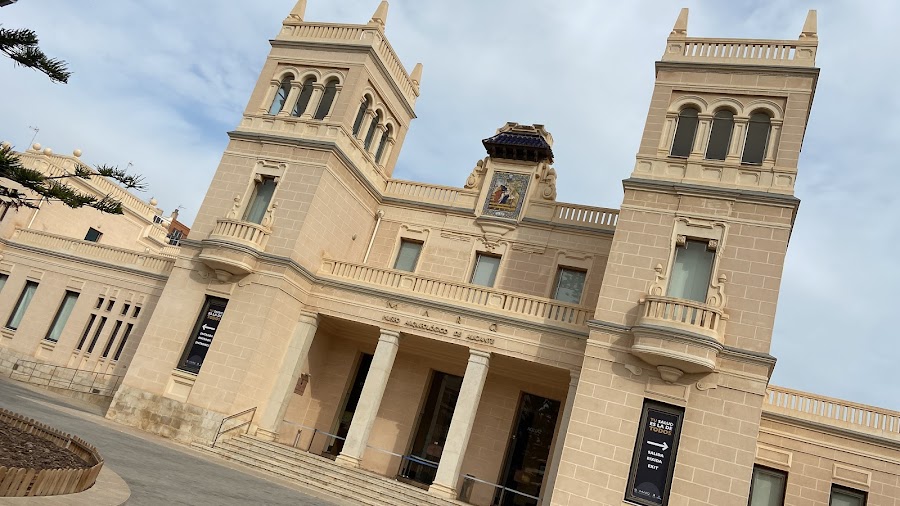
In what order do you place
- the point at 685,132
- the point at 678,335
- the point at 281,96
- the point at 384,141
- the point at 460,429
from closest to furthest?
the point at 678,335
the point at 460,429
the point at 685,132
the point at 281,96
the point at 384,141

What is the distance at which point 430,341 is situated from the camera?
24969 millimetres

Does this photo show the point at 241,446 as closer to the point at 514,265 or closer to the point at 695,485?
the point at 514,265

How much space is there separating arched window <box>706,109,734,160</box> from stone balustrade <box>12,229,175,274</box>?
24789 millimetres

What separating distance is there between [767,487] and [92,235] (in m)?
40.0

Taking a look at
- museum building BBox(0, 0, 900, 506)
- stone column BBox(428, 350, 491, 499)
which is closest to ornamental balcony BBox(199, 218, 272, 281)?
museum building BBox(0, 0, 900, 506)

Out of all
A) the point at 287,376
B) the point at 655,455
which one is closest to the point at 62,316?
the point at 287,376

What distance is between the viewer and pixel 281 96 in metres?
28.5

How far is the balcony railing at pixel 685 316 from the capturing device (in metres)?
19.1

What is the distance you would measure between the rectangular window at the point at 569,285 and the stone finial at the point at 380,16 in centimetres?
1331

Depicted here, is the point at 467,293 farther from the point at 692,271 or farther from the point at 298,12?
the point at 298,12

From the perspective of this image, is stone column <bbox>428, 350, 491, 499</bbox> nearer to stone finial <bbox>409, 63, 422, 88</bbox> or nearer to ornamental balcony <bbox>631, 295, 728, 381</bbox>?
ornamental balcony <bbox>631, 295, 728, 381</bbox>

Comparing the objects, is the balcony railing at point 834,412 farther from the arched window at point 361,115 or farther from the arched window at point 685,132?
the arched window at point 361,115

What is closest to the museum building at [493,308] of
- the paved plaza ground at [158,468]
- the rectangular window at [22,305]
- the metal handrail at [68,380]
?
the metal handrail at [68,380]

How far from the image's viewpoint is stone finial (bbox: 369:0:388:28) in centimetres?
2823
